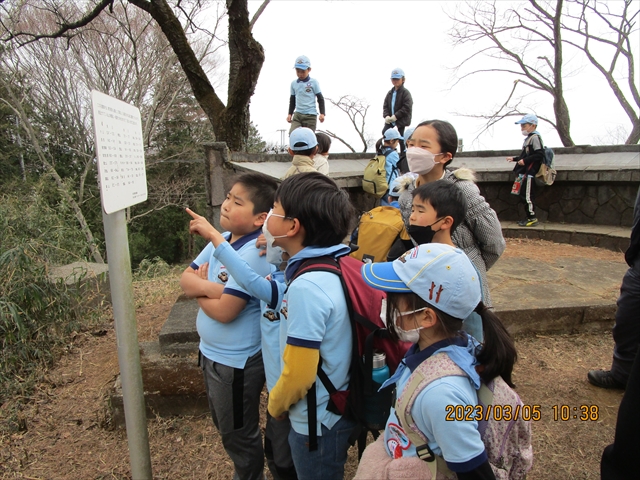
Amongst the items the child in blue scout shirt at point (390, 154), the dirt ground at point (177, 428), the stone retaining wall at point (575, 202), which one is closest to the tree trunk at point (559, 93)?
the stone retaining wall at point (575, 202)

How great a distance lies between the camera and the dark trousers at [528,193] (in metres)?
7.14

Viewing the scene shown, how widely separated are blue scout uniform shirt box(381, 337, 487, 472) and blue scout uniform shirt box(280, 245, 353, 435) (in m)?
0.21

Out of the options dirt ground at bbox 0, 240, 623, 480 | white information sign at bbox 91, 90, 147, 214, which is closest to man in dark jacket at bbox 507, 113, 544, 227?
dirt ground at bbox 0, 240, 623, 480

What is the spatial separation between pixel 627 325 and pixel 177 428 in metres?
2.83

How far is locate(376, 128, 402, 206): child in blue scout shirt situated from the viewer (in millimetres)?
5969

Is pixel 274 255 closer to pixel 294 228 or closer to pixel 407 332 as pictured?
pixel 294 228

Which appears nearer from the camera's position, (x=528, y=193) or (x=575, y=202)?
(x=528, y=193)

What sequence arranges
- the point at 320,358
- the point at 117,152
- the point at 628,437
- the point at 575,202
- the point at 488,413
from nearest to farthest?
the point at 628,437 → the point at 488,413 → the point at 320,358 → the point at 117,152 → the point at 575,202

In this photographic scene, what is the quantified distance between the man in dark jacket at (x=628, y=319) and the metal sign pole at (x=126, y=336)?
2711mm

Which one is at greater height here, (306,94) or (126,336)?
(306,94)

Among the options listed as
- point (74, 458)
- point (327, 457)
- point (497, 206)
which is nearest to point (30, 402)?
point (74, 458)

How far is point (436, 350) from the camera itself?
49.4 inches

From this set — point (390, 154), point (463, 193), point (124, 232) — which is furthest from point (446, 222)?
point (390, 154)

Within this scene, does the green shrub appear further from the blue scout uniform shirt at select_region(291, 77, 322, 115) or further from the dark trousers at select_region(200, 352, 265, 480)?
the blue scout uniform shirt at select_region(291, 77, 322, 115)
